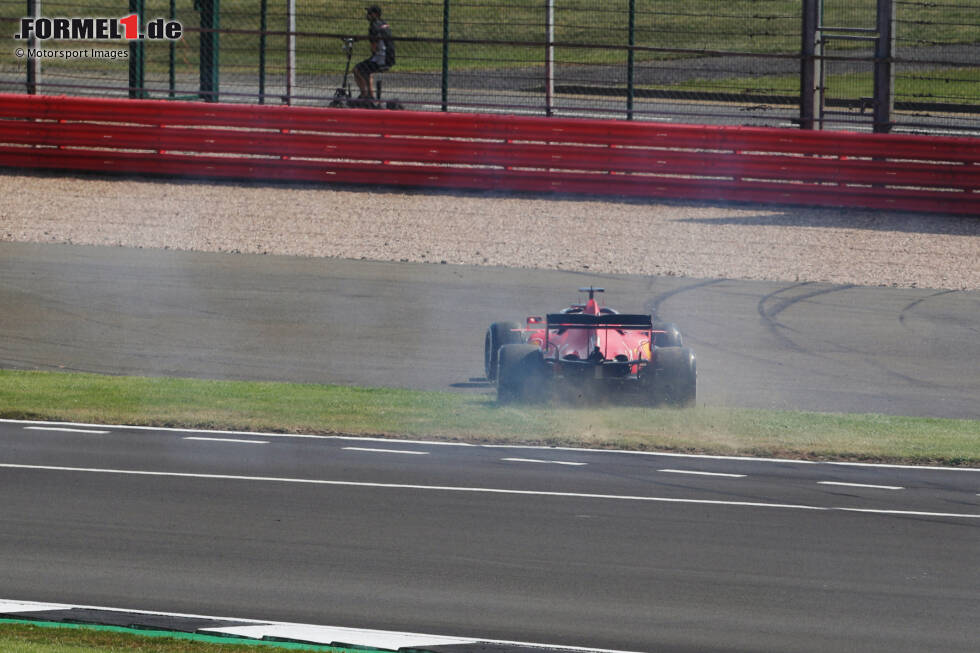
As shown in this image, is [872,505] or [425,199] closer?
→ [872,505]

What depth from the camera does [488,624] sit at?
8.05 metres

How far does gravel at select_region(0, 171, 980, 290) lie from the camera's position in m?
21.1

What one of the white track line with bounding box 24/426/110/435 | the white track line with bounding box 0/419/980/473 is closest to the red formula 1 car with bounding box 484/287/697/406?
the white track line with bounding box 0/419/980/473

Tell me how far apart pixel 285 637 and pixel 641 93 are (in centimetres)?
2080

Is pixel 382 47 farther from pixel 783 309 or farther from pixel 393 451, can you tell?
pixel 393 451

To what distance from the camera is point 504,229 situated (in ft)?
75.4

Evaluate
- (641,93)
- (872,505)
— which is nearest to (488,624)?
(872,505)

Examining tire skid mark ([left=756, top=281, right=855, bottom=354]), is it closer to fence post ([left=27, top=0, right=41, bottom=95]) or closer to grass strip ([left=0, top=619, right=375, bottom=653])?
grass strip ([left=0, top=619, right=375, bottom=653])

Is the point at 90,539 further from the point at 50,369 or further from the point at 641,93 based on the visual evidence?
the point at 641,93

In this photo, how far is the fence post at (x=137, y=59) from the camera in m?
27.6

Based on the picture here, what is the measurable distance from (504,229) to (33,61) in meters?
10.3

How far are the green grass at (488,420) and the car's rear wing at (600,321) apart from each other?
0.77 meters

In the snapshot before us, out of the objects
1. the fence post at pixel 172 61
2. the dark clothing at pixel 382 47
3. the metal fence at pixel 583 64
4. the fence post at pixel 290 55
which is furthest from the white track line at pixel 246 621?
the fence post at pixel 172 61

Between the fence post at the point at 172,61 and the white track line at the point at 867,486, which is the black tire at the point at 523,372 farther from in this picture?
the fence post at the point at 172,61
